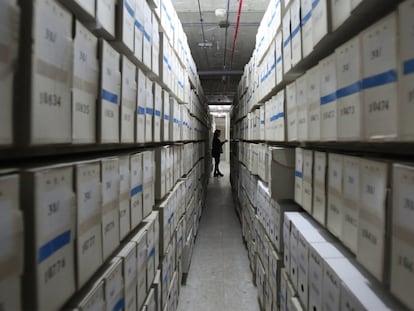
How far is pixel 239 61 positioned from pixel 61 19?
6.13 meters

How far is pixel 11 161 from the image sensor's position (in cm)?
68

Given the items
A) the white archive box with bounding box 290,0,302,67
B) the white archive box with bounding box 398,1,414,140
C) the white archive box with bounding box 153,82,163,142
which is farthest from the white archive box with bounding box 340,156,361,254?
the white archive box with bounding box 153,82,163,142

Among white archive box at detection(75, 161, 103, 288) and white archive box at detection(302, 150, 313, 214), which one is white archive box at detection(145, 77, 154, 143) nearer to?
white archive box at detection(75, 161, 103, 288)

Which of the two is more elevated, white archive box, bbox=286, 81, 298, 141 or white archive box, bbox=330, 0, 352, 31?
white archive box, bbox=330, 0, 352, 31

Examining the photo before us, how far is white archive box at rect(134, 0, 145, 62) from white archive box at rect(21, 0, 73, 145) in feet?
1.75

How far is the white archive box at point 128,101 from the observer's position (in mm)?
1072

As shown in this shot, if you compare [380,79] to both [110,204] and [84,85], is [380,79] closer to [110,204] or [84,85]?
[84,85]

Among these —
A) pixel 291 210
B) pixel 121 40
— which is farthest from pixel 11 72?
pixel 291 210

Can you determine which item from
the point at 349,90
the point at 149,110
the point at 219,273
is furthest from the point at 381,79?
the point at 219,273

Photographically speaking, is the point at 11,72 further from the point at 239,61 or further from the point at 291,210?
A: the point at 239,61

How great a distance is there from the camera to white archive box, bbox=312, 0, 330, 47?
0.98 m

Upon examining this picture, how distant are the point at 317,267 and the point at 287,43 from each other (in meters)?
1.08

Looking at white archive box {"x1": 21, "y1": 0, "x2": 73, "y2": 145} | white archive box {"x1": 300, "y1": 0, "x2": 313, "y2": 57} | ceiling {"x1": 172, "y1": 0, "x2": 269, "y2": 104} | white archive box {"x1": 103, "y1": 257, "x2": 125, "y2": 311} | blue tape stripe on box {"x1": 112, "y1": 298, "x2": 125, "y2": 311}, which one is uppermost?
ceiling {"x1": 172, "y1": 0, "x2": 269, "y2": 104}

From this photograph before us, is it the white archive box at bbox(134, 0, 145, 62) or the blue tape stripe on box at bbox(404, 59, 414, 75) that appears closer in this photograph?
the blue tape stripe on box at bbox(404, 59, 414, 75)
